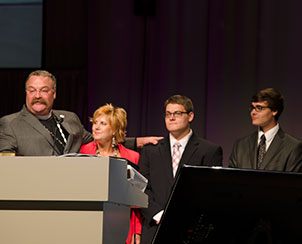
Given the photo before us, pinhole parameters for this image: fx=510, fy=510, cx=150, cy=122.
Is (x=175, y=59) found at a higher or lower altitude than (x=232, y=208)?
higher

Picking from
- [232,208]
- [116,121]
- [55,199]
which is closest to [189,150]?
[116,121]

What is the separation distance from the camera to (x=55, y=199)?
128 centimetres

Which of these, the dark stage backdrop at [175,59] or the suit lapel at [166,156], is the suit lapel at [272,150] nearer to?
the suit lapel at [166,156]

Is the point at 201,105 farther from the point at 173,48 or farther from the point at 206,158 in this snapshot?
the point at 206,158

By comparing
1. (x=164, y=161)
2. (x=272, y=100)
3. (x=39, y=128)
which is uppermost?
(x=272, y=100)

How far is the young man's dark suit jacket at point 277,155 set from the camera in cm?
320

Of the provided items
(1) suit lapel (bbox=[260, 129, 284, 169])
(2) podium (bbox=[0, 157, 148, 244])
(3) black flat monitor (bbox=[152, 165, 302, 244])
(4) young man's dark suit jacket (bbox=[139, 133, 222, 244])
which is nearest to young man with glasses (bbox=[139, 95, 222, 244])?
(4) young man's dark suit jacket (bbox=[139, 133, 222, 244])

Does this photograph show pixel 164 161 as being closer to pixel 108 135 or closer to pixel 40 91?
pixel 108 135

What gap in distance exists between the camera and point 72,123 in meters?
2.97

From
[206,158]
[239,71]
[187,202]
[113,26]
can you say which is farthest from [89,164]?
[113,26]

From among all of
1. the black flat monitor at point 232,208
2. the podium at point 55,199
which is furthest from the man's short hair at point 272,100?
the black flat monitor at point 232,208

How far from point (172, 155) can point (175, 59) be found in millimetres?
2301

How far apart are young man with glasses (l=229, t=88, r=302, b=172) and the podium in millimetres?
2090

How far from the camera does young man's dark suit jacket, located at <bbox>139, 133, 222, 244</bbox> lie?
3.18m
